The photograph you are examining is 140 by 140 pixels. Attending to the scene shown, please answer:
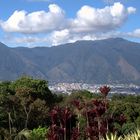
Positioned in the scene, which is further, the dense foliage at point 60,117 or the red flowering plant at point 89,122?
the dense foliage at point 60,117

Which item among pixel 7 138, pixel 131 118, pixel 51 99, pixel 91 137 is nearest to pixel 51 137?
pixel 91 137

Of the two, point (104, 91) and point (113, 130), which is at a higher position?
point (104, 91)

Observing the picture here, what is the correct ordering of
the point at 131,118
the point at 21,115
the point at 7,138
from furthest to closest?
the point at 131,118, the point at 21,115, the point at 7,138

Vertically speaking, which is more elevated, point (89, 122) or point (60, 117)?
point (60, 117)

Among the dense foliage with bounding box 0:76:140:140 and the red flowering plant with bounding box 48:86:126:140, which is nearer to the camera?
the red flowering plant with bounding box 48:86:126:140

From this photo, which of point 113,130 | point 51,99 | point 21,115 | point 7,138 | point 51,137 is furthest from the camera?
point 51,99

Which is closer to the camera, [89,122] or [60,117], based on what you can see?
[60,117]

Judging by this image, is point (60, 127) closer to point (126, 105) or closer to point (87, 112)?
point (87, 112)

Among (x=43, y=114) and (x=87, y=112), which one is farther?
(x=43, y=114)
